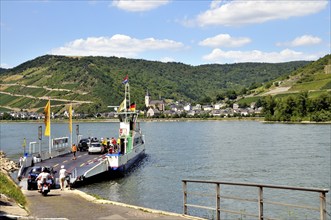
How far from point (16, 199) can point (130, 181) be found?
19.4m

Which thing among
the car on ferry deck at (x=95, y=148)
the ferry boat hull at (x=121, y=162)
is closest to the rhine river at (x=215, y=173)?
the ferry boat hull at (x=121, y=162)

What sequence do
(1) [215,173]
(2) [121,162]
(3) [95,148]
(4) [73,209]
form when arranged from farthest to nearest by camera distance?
1. (3) [95,148]
2. (1) [215,173]
3. (2) [121,162]
4. (4) [73,209]

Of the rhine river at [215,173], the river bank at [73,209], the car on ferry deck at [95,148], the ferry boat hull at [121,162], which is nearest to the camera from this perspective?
the river bank at [73,209]

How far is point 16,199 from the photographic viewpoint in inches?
797

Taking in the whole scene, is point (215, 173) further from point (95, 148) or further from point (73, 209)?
point (73, 209)

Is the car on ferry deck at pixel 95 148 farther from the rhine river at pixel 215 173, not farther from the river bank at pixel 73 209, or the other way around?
the river bank at pixel 73 209

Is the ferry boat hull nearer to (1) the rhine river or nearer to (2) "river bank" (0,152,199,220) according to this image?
(1) the rhine river

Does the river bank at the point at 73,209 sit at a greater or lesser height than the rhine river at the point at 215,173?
greater

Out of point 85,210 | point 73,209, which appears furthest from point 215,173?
point 85,210

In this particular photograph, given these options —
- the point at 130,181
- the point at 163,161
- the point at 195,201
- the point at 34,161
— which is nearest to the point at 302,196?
the point at 195,201

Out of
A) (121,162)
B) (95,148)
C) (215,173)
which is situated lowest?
(215,173)

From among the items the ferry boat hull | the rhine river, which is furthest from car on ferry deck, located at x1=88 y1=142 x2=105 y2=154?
the rhine river

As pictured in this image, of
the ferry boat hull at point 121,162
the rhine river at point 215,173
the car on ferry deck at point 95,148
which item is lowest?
the rhine river at point 215,173

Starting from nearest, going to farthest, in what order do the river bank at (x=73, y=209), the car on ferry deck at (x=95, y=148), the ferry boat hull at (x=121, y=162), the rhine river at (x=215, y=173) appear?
the river bank at (x=73, y=209)
the rhine river at (x=215, y=173)
the ferry boat hull at (x=121, y=162)
the car on ferry deck at (x=95, y=148)
